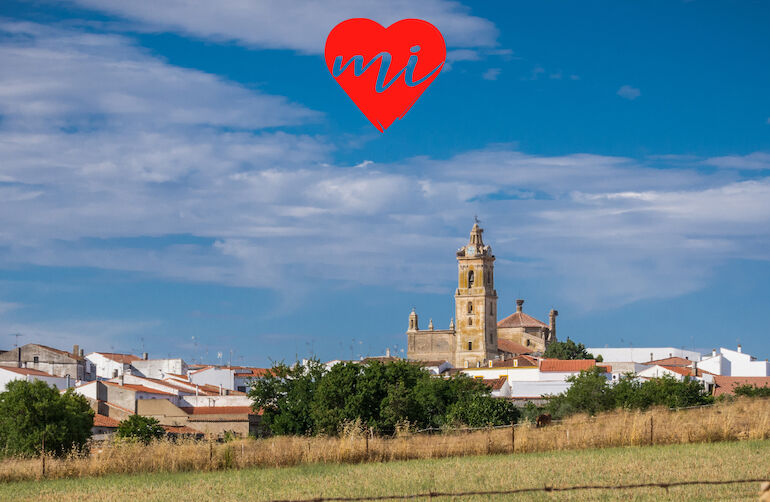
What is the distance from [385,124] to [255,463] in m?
8.93

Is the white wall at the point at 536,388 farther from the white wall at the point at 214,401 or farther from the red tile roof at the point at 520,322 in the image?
the red tile roof at the point at 520,322

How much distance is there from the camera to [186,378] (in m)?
99.7

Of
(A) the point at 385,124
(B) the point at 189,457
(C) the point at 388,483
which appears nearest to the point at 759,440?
(C) the point at 388,483

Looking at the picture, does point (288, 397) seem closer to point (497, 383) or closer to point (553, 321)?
point (497, 383)

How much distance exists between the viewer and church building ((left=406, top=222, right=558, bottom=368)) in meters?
125

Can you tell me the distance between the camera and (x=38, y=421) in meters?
48.8

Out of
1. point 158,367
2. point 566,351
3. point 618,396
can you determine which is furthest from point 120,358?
point 618,396

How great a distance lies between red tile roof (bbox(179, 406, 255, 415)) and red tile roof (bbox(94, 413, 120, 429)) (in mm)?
6726

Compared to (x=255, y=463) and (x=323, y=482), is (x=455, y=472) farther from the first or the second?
(x=255, y=463)

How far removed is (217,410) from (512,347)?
224 ft

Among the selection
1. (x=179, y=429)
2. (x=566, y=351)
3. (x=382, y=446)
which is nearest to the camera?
(x=382, y=446)

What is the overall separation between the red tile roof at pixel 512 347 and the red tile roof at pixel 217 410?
60.7m

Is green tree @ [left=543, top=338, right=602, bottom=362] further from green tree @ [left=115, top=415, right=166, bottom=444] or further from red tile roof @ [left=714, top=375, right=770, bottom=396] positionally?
green tree @ [left=115, top=415, right=166, bottom=444]

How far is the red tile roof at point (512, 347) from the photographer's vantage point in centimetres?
13398
